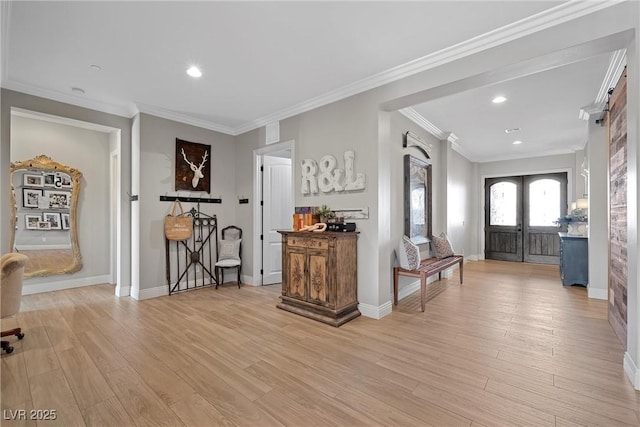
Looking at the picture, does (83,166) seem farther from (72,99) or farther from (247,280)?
(247,280)

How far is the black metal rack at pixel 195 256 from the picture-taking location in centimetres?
447

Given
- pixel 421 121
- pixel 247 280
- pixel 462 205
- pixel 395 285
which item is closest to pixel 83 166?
pixel 247 280

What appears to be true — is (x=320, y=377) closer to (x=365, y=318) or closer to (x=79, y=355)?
(x=365, y=318)

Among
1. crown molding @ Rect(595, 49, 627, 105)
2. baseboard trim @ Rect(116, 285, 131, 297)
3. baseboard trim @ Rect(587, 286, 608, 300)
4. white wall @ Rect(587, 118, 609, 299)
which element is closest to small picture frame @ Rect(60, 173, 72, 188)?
baseboard trim @ Rect(116, 285, 131, 297)

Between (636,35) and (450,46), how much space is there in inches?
49.2

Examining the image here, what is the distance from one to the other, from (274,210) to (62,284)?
3.65 meters

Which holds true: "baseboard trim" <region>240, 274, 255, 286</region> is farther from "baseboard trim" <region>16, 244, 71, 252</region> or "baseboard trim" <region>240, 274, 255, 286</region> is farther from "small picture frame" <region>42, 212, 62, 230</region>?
"small picture frame" <region>42, 212, 62, 230</region>

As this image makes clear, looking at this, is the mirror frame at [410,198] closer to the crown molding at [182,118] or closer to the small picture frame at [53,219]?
the crown molding at [182,118]

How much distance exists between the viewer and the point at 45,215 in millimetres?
4422

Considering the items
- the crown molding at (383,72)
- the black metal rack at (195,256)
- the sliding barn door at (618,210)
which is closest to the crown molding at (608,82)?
the sliding barn door at (618,210)

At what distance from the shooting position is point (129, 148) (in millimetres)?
4344

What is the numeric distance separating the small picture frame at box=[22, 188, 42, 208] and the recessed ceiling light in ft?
11.2

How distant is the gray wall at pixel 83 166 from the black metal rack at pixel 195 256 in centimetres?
166

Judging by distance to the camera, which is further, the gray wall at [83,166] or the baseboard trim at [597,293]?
the gray wall at [83,166]
